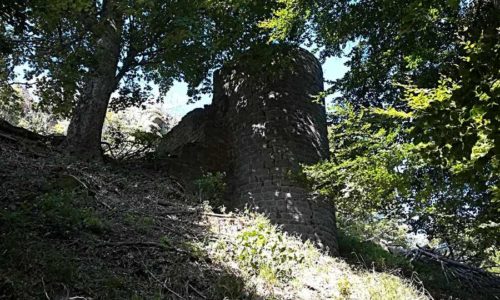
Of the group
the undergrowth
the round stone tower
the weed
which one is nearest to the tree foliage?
the round stone tower

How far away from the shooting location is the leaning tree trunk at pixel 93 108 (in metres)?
8.98

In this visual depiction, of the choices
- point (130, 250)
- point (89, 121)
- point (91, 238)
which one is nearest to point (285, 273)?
point (130, 250)

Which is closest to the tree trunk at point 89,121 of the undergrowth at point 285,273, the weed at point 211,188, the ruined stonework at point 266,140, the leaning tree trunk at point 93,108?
the leaning tree trunk at point 93,108

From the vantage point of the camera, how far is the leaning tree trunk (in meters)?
8.98

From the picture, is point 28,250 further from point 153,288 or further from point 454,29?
point 454,29

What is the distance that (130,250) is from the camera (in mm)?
4770

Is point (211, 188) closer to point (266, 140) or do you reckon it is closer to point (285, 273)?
point (266, 140)

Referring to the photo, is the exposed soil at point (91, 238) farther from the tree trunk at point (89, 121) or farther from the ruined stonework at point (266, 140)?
the ruined stonework at point (266, 140)

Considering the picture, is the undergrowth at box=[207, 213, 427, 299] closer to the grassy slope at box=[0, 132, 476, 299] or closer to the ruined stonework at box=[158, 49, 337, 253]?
the grassy slope at box=[0, 132, 476, 299]

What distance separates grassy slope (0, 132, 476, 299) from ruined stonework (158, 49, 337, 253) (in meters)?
0.97

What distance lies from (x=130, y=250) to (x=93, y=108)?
17.7 feet

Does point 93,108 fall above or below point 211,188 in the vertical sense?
above

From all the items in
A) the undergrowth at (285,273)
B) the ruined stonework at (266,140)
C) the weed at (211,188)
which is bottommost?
the undergrowth at (285,273)

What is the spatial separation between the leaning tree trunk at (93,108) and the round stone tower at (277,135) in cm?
260
